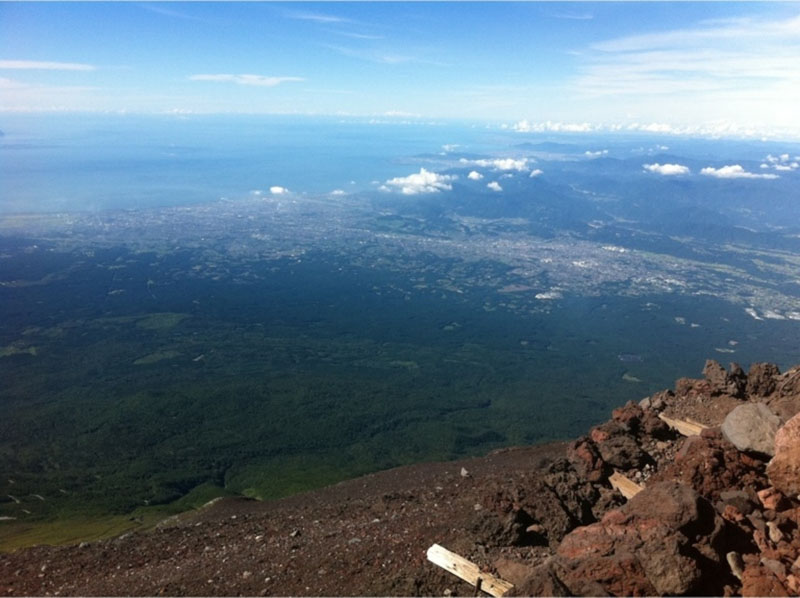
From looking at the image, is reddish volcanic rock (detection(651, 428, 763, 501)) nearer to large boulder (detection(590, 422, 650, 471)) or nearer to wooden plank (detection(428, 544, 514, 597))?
large boulder (detection(590, 422, 650, 471))

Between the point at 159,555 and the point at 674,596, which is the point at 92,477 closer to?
the point at 159,555

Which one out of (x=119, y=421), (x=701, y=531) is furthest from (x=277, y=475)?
(x=701, y=531)

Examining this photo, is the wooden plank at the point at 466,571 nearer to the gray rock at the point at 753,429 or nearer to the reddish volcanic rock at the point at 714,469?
the reddish volcanic rock at the point at 714,469

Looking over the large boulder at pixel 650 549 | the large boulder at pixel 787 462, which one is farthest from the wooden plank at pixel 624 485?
the large boulder at pixel 650 549

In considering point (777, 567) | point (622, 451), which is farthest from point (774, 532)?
point (622, 451)

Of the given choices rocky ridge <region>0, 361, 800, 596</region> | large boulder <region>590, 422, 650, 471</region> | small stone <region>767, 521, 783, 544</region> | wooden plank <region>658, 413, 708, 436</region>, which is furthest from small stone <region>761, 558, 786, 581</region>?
wooden plank <region>658, 413, 708, 436</region>

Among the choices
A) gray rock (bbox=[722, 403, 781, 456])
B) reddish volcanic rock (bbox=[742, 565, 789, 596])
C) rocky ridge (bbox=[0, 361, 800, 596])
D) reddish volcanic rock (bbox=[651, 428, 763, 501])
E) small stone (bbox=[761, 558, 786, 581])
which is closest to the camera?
reddish volcanic rock (bbox=[742, 565, 789, 596])
